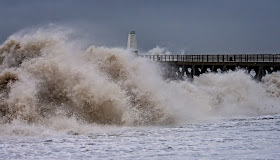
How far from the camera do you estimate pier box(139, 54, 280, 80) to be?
32.1 meters

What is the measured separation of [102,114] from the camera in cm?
1623

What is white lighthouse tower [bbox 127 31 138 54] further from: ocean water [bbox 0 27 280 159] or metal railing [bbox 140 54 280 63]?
ocean water [bbox 0 27 280 159]

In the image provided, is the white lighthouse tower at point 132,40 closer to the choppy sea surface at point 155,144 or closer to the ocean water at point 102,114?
the ocean water at point 102,114

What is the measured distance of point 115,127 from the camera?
51.8ft

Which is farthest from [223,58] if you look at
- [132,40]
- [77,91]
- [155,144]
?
[155,144]

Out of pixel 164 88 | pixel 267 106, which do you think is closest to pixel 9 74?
pixel 164 88

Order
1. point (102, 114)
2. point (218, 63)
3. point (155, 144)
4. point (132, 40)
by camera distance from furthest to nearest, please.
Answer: point (132, 40)
point (218, 63)
point (102, 114)
point (155, 144)

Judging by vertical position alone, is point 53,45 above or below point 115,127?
above

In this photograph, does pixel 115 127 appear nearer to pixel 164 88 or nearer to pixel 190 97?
pixel 164 88

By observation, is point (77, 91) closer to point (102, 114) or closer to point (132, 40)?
point (102, 114)

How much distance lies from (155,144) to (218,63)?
22727 mm

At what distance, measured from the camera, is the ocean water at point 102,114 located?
1188cm

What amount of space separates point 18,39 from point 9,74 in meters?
2.46

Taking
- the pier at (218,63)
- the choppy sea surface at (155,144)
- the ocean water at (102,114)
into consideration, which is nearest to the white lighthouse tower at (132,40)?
the pier at (218,63)
